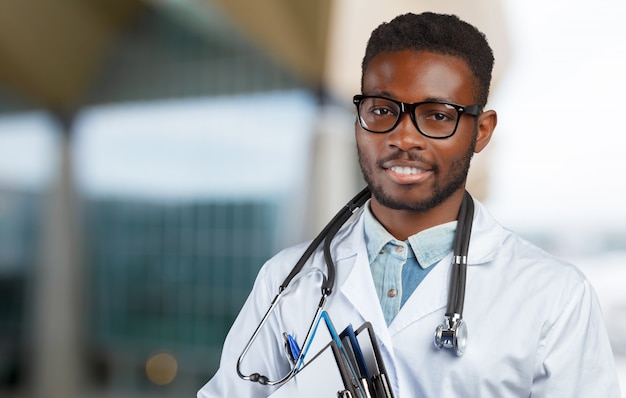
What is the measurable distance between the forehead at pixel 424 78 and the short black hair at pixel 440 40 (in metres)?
0.01

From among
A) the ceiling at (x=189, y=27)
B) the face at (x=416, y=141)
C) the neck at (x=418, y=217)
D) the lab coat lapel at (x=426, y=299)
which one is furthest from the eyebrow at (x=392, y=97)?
the ceiling at (x=189, y=27)

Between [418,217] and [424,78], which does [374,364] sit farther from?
[424,78]

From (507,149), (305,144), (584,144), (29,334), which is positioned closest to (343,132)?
(305,144)

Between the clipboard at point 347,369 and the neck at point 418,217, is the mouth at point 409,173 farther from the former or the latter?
the clipboard at point 347,369

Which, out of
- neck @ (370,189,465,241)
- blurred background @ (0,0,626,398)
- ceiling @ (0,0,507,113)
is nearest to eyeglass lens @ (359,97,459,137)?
neck @ (370,189,465,241)

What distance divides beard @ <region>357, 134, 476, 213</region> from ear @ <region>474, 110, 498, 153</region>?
0.02m

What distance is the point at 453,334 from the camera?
963 millimetres

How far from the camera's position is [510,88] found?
5.45 metres

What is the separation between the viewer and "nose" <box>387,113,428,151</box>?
96 cm

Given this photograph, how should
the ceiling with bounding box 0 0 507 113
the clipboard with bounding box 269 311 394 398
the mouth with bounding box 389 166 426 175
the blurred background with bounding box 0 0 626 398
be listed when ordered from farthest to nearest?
the blurred background with bounding box 0 0 626 398, the ceiling with bounding box 0 0 507 113, the mouth with bounding box 389 166 426 175, the clipboard with bounding box 269 311 394 398

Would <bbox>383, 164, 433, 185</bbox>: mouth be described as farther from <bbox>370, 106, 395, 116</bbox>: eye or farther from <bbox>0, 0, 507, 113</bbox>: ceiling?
<bbox>0, 0, 507, 113</bbox>: ceiling

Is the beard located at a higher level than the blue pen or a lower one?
higher

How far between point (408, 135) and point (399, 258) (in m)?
0.23

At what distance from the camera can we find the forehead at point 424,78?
0.96 m
